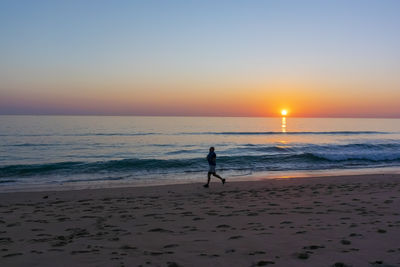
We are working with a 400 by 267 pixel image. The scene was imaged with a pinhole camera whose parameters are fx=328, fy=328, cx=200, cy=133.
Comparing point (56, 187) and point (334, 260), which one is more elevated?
point (334, 260)

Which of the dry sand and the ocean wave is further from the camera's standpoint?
the ocean wave

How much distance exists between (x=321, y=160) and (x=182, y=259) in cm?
2420

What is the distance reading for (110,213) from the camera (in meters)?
8.71

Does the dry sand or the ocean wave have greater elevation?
the dry sand

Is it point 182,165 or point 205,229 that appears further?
point 182,165

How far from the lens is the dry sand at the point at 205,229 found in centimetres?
499

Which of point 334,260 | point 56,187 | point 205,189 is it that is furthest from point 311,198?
point 56,187

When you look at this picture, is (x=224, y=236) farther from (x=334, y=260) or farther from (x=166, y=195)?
(x=166, y=195)

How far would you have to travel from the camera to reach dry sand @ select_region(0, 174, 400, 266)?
4.99 m

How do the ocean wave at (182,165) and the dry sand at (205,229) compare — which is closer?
the dry sand at (205,229)

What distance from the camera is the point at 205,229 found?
6.79 m

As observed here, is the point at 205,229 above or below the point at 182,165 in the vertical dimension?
above

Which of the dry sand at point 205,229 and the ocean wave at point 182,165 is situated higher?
the dry sand at point 205,229

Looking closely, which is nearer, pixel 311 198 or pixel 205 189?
pixel 311 198
